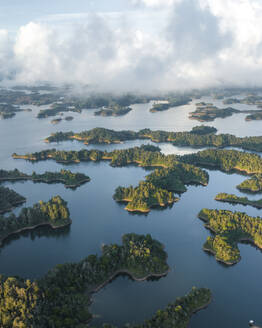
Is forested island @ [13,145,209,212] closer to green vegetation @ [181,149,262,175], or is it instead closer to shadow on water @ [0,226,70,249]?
green vegetation @ [181,149,262,175]

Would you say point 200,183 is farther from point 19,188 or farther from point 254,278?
point 19,188

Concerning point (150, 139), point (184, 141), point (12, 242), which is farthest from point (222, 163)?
point (12, 242)

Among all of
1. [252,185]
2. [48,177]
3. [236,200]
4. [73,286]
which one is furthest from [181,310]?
[48,177]

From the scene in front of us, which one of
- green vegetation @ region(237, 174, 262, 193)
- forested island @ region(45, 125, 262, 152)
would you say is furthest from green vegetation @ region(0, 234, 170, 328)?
forested island @ region(45, 125, 262, 152)

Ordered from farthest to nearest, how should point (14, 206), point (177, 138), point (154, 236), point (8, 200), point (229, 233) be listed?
point (177, 138), point (14, 206), point (8, 200), point (154, 236), point (229, 233)

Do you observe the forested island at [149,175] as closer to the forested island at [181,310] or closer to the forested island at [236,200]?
the forested island at [236,200]

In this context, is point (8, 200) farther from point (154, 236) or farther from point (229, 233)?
point (229, 233)
